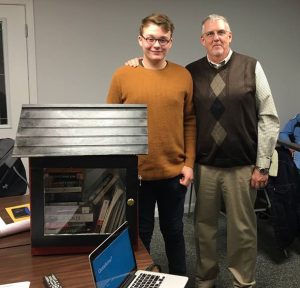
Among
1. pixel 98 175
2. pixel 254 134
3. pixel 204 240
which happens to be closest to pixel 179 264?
pixel 204 240

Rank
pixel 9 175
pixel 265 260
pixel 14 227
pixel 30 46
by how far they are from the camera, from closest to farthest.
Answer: pixel 14 227
pixel 9 175
pixel 265 260
pixel 30 46

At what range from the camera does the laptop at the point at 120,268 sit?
1138 mm

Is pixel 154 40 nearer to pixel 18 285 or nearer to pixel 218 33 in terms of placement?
pixel 218 33

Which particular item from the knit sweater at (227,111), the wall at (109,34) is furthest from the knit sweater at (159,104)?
the wall at (109,34)

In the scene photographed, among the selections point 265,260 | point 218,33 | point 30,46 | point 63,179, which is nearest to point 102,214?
point 63,179

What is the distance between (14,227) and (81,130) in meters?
0.54

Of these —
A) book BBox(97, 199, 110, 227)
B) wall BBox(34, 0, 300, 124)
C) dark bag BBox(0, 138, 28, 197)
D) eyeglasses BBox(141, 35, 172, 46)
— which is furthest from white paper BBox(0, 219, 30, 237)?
wall BBox(34, 0, 300, 124)

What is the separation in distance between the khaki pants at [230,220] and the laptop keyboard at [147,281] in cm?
98

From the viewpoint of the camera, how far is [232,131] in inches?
81.4

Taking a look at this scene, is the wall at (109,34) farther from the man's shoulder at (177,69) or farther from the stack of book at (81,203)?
the stack of book at (81,203)

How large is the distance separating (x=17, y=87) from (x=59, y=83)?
0.34m

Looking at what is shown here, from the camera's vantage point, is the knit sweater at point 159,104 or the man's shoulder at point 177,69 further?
the man's shoulder at point 177,69

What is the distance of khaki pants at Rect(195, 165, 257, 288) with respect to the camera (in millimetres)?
2168

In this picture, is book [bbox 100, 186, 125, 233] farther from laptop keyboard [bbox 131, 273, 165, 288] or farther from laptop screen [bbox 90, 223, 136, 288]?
laptop keyboard [bbox 131, 273, 165, 288]
